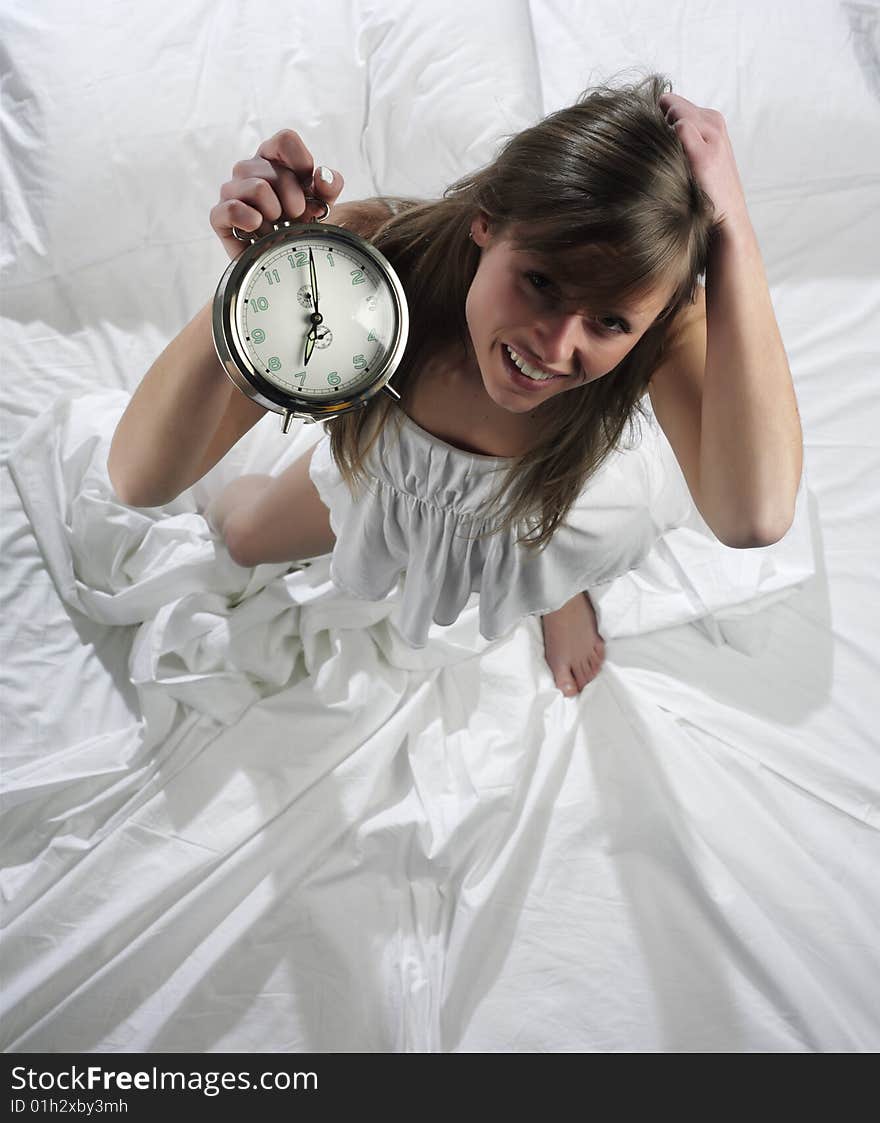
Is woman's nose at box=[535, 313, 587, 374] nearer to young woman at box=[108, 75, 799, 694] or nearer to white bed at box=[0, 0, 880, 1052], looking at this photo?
young woman at box=[108, 75, 799, 694]

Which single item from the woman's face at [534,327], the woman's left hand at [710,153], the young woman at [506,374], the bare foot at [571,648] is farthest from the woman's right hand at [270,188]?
the bare foot at [571,648]

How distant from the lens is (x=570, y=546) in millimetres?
1031

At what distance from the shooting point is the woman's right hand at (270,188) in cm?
66

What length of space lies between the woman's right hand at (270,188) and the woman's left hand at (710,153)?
29 centimetres

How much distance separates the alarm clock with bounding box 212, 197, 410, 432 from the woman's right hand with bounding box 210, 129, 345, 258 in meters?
0.01

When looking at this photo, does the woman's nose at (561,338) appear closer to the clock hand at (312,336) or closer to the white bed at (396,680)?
the clock hand at (312,336)

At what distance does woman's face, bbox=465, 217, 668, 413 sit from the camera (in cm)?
74

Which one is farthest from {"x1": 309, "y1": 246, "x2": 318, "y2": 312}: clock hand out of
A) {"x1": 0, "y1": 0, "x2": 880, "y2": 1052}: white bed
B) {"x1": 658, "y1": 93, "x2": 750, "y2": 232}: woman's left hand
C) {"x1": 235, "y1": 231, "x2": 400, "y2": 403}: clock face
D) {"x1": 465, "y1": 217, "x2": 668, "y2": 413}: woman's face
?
{"x1": 0, "y1": 0, "x2": 880, "y2": 1052}: white bed

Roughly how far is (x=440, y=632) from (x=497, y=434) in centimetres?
42

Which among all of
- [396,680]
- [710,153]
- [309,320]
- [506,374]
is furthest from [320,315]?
[396,680]

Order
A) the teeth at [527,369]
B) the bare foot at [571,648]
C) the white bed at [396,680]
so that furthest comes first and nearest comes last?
the bare foot at [571,648] → the white bed at [396,680] → the teeth at [527,369]

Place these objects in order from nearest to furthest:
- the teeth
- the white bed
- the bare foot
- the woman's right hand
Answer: the woman's right hand → the teeth → the white bed → the bare foot
